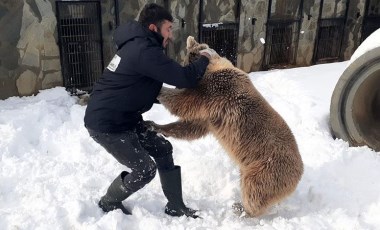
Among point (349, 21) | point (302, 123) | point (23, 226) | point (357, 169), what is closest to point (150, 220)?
point (23, 226)

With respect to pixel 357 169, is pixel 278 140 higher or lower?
higher

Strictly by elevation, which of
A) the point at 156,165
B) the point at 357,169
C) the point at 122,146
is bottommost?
the point at 357,169

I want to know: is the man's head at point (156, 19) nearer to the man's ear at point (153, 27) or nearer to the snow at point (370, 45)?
the man's ear at point (153, 27)

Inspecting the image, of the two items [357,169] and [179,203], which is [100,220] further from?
[357,169]

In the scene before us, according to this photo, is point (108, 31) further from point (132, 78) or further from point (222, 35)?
point (132, 78)

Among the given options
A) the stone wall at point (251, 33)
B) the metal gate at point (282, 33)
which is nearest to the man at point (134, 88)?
the stone wall at point (251, 33)

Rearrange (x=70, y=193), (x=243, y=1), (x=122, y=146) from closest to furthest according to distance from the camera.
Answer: (x=122, y=146) < (x=70, y=193) < (x=243, y=1)

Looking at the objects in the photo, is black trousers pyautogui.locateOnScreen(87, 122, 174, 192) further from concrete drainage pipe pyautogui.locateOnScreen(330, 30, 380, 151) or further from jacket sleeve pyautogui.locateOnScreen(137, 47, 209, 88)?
concrete drainage pipe pyautogui.locateOnScreen(330, 30, 380, 151)

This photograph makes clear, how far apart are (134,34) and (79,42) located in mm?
3757

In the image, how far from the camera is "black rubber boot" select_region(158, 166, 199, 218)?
335 centimetres

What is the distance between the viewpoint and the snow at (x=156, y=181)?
327cm

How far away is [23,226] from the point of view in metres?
3.04

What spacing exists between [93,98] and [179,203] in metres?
1.17

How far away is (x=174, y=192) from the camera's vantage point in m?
3.38
